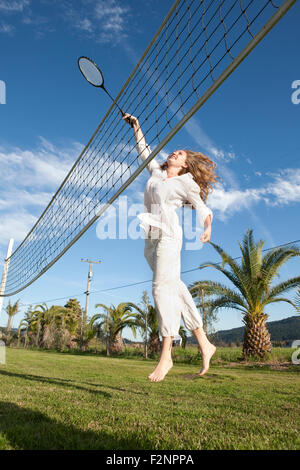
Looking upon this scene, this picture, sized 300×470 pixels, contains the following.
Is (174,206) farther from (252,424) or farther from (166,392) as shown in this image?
(166,392)

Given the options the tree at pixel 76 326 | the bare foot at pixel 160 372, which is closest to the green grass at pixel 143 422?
the bare foot at pixel 160 372

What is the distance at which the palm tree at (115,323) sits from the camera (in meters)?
25.4

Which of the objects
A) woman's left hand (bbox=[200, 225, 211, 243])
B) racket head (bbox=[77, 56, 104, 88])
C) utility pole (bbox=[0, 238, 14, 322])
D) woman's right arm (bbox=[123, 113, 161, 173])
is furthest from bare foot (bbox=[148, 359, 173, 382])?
utility pole (bbox=[0, 238, 14, 322])

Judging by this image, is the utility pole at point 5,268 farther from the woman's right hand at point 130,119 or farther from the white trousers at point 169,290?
the white trousers at point 169,290

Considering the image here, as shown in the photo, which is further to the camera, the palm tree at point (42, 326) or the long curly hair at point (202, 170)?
the palm tree at point (42, 326)

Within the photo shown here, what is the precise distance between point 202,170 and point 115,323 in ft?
78.8

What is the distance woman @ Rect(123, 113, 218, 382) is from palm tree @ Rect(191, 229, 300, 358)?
12.0 metres

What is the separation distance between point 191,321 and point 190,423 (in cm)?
102

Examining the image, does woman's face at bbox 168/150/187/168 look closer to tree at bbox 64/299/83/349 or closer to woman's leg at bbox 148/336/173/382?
woman's leg at bbox 148/336/173/382

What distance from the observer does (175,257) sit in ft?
8.66

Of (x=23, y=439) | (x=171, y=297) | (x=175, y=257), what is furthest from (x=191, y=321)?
(x=23, y=439)

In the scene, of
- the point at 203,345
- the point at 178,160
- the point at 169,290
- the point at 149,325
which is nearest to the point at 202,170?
the point at 178,160

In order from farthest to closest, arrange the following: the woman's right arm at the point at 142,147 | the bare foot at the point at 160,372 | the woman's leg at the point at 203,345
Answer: the woman's right arm at the point at 142,147 < the woman's leg at the point at 203,345 < the bare foot at the point at 160,372

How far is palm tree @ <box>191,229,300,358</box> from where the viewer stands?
14109 millimetres
